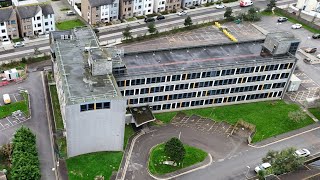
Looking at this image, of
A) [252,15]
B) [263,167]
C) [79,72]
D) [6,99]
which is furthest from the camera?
[252,15]

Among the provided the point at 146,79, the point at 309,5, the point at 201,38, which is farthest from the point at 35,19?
the point at 309,5

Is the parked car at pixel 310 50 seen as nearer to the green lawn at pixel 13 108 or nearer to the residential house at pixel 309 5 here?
the residential house at pixel 309 5

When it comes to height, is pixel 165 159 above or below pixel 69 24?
below

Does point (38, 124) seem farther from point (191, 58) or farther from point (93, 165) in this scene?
point (191, 58)

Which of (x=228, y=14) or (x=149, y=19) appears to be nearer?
(x=149, y=19)

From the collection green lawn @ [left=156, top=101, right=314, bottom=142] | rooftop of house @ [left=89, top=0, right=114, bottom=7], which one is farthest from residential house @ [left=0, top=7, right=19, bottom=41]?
green lawn @ [left=156, top=101, right=314, bottom=142]

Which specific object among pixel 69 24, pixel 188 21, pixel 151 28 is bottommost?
pixel 69 24

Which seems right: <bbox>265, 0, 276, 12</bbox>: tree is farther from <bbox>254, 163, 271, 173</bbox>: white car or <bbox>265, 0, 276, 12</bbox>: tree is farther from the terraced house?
<bbox>254, 163, 271, 173</bbox>: white car
